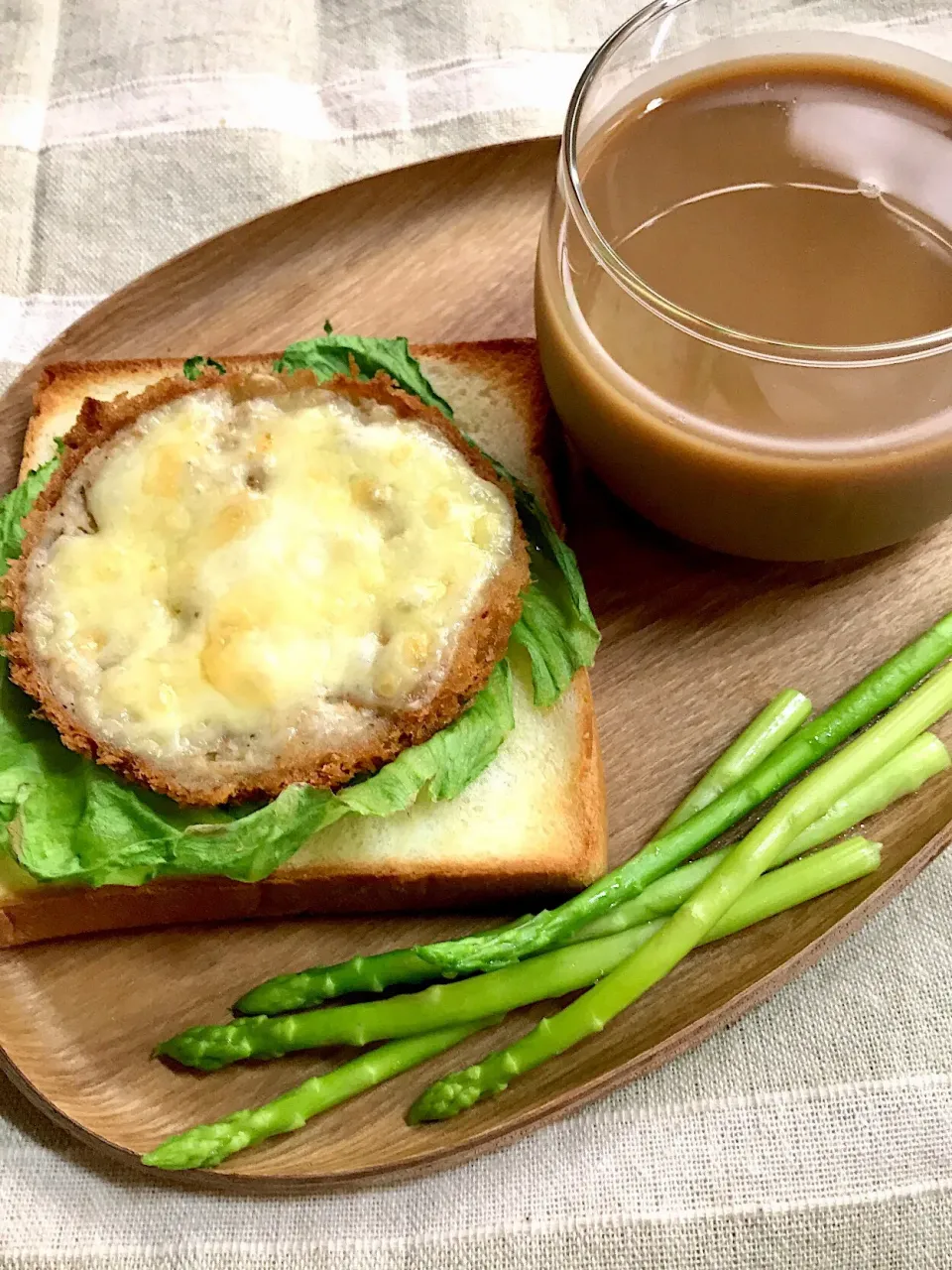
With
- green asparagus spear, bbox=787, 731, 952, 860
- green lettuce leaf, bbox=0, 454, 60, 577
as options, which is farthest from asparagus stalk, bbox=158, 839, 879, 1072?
green lettuce leaf, bbox=0, 454, 60, 577

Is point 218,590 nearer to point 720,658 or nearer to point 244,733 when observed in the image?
point 244,733

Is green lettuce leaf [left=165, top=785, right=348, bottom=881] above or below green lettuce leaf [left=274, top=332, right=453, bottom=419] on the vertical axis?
below

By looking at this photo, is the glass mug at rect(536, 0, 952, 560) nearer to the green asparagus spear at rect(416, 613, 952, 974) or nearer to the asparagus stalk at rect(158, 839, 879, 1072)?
the green asparagus spear at rect(416, 613, 952, 974)

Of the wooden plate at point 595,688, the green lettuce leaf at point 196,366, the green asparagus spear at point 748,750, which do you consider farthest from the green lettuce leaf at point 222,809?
the green lettuce leaf at point 196,366

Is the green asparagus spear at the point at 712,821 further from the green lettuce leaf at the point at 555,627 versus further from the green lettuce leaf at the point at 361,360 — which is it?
the green lettuce leaf at the point at 361,360

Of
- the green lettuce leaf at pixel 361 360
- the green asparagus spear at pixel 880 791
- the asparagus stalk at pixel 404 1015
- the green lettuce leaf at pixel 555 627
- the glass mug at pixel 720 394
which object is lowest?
the asparagus stalk at pixel 404 1015

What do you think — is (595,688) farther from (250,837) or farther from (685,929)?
(250,837)
